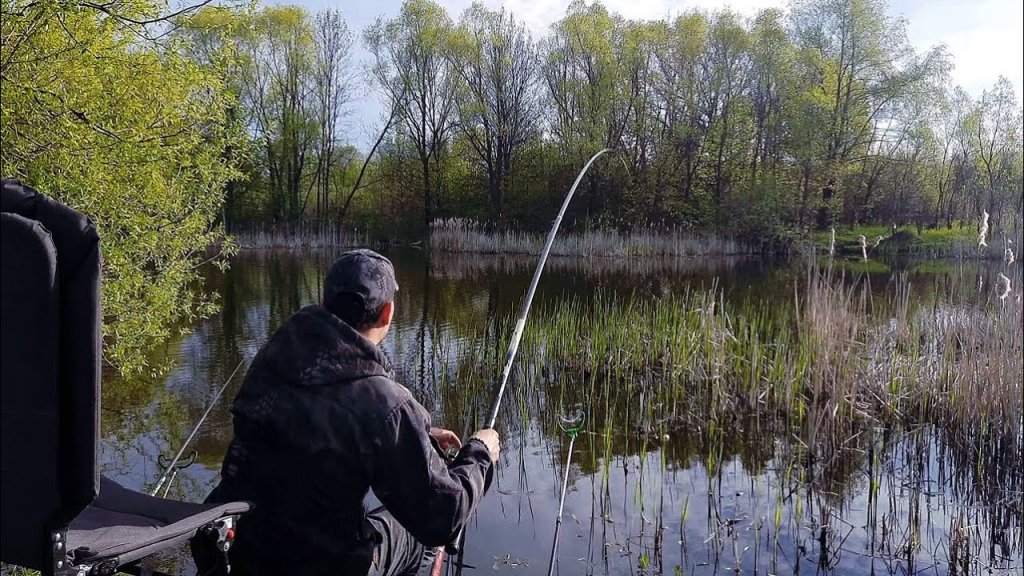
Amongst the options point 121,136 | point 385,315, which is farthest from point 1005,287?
point 121,136

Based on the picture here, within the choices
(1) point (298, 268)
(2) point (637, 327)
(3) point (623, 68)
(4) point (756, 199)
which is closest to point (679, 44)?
(3) point (623, 68)

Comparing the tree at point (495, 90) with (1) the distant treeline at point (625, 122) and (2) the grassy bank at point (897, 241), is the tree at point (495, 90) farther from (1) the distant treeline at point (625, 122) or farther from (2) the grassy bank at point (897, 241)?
(2) the grassy bank at point (897, 241)

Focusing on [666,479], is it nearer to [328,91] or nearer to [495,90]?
[495,90]

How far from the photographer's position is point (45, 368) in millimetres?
1111

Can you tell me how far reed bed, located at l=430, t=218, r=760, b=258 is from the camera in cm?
1944

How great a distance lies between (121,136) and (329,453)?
3775mm

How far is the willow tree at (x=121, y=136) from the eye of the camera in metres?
3.88

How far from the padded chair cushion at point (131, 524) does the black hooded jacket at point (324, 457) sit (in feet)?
0.46

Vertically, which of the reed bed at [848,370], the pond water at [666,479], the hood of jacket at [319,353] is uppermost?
the hood of jacket at [319,353]

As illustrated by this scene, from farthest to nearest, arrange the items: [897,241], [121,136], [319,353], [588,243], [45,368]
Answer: [897,241] → [588,243] → [121,136] → [319,353] → [45,368]

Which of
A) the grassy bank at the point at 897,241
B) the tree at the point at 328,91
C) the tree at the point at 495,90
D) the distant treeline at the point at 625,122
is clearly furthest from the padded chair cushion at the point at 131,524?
the tree at the point at 328,91

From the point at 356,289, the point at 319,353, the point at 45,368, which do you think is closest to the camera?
the point at 45,368

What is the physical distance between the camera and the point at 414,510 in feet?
5.73

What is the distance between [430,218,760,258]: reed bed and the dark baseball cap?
17.3 metres
